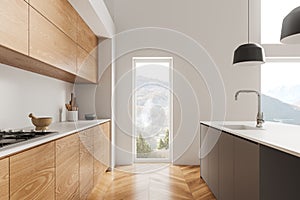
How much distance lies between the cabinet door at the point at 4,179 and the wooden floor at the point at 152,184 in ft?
7.45

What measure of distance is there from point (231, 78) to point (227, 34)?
0.76m

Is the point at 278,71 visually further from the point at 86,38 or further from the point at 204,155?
the point at 86,38

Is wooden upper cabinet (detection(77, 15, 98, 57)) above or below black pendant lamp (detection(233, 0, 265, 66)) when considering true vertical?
above

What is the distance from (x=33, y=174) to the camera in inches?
70.1

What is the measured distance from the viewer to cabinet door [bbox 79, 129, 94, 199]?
3.11 m

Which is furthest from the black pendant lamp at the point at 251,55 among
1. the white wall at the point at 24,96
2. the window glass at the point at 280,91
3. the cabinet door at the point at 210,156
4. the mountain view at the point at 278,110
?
the mountain view at the point at 278,110

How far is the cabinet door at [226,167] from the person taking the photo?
9.01 ft

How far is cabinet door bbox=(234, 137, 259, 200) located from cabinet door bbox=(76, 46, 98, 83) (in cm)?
212

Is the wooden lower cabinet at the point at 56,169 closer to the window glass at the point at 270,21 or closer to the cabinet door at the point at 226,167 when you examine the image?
the cabinet door at the point at 226,167

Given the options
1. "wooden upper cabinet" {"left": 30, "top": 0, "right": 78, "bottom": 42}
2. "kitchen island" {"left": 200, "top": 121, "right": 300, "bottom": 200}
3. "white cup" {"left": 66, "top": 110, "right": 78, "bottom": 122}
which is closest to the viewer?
"kitchen island" {"left": 200, "top": 121, "right": 300, "bottom": 200}

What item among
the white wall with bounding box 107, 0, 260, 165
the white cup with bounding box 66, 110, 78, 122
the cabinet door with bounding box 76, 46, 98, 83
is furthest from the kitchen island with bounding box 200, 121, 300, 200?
the white wall with bounding box 107, 0, 260, 165

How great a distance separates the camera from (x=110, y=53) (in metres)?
5.19

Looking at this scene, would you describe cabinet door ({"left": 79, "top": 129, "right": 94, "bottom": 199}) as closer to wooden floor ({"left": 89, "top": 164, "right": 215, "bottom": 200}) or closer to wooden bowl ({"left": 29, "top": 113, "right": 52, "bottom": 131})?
wooden floor ({"left": 89, "top": 164, "right": 215, "bottom": 200})

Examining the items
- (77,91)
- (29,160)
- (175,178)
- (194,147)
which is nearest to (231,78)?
(194,147)
